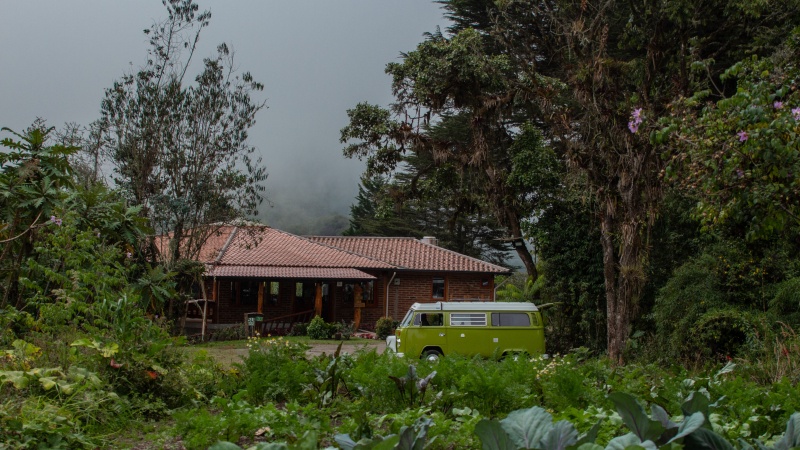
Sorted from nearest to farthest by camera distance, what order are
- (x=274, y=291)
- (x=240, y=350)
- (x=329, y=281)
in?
1. (x=240, y=350)
2. (x=329, y=281)
3. (x=274, y=291)

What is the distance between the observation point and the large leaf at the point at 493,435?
1.72 meters

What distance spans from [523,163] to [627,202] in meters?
5.10

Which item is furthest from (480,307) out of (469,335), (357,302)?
(357,302)

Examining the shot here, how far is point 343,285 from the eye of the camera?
30875mm

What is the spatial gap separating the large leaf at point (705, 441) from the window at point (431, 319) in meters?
15.3

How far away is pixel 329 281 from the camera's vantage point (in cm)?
2930

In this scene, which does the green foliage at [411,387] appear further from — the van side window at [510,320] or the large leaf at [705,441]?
the van side window at [510,320]

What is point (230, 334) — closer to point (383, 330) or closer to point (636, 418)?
point (383, 330)

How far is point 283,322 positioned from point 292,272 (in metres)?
1.99

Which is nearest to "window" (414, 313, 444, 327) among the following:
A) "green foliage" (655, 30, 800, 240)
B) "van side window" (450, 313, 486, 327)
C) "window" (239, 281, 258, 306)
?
"van side window" (450, 313, 486, 327)

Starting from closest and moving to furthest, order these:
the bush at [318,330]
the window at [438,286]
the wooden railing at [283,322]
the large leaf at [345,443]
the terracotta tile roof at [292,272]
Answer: the large leaf at [345,443]
the bush at [318,330]
the wooden railing at [283,322]
the terracotta tile roof at [292,272]
the window at [438,286]

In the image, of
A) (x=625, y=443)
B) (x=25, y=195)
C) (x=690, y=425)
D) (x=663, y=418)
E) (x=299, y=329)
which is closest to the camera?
(x=625, y=443)

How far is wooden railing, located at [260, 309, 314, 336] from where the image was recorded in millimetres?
26480

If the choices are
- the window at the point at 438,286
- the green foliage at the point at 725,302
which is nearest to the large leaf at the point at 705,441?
the green foliage at the point at 725,302
